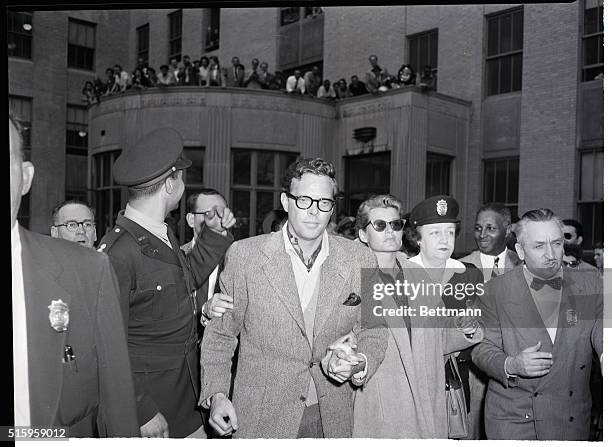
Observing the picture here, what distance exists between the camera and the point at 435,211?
2.88m

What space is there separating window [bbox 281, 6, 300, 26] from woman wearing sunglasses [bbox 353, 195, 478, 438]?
5.85ft

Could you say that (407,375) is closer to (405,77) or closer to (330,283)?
(330,283)

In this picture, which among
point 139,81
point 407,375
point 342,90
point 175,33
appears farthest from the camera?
point 342,90

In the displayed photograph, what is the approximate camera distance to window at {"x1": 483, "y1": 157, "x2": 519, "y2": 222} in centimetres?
331

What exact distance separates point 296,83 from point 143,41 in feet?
12.1

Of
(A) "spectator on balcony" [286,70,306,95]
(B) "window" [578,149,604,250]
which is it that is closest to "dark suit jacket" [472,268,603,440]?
(B) "window" [578,149,604,250]

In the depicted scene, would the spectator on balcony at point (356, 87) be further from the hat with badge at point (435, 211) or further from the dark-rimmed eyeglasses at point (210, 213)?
the hat with badge at point (435, 211)

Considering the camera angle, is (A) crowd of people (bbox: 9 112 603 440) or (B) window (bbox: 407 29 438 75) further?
(B) window (bbox: 407 29 438 75)

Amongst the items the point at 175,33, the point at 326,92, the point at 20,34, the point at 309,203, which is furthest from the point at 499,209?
the point at 326,92

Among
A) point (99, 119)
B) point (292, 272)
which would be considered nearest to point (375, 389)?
point (292, 272)

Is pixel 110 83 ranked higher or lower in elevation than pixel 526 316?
higher

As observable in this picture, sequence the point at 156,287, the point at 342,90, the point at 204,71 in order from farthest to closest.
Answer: the point at 342,90, the point at 204,71, the point at 156,287

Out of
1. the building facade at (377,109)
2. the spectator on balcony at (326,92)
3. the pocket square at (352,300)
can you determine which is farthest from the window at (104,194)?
the spectator on balcony at (326,92)

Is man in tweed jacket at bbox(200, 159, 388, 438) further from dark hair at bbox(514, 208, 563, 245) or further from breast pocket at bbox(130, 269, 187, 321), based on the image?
dark hair at bbox(514, 208, 563, 245)
